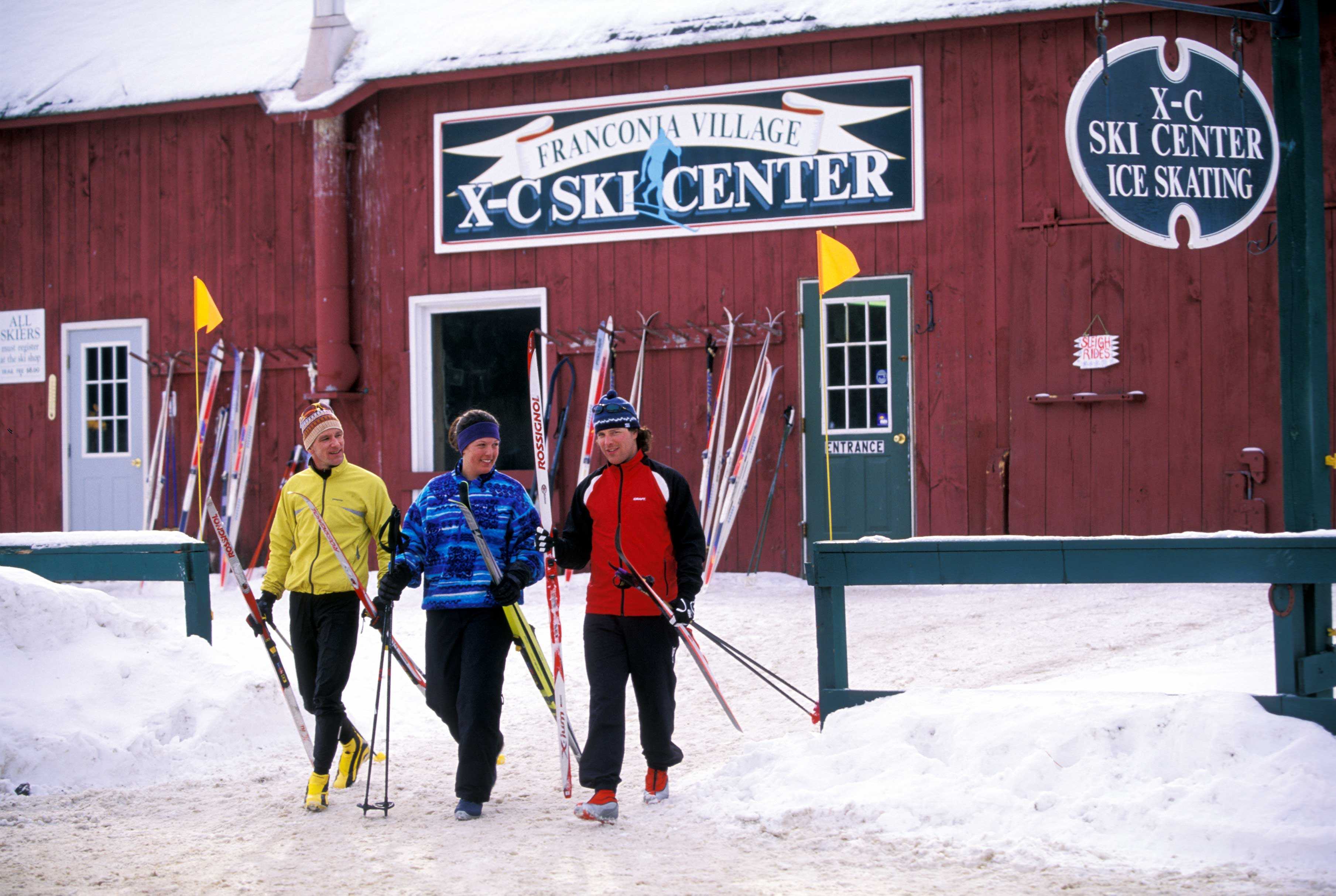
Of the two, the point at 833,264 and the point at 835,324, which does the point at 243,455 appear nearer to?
the point at 835,324

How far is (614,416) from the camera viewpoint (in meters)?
4.73

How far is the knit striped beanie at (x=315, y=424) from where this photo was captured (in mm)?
4945

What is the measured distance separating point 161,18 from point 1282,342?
11.5 meters

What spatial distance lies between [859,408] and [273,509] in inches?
196

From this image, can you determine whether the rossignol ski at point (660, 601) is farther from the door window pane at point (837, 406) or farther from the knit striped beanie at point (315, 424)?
the door window pane at point (837, 406)

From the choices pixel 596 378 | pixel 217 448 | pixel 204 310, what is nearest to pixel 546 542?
pixel 596 378

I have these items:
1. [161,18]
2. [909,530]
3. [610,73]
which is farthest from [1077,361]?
[161,18]

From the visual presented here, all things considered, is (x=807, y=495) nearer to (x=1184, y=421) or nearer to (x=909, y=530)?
(x=909, y=530)

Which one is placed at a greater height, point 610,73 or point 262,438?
point 610,73

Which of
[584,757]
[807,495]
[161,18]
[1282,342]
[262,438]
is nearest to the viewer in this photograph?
[584,757]

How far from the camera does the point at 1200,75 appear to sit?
17.2 feet

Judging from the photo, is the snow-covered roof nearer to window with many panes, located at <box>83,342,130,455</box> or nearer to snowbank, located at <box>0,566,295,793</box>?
window with many panes, located at <box>83,342,130,455</box>

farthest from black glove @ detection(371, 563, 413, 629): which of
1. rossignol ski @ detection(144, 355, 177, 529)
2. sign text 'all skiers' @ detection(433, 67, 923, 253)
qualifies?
rossignol ski @ detection(144, 355, 177, 529)

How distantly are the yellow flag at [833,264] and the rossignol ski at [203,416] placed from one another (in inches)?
205
